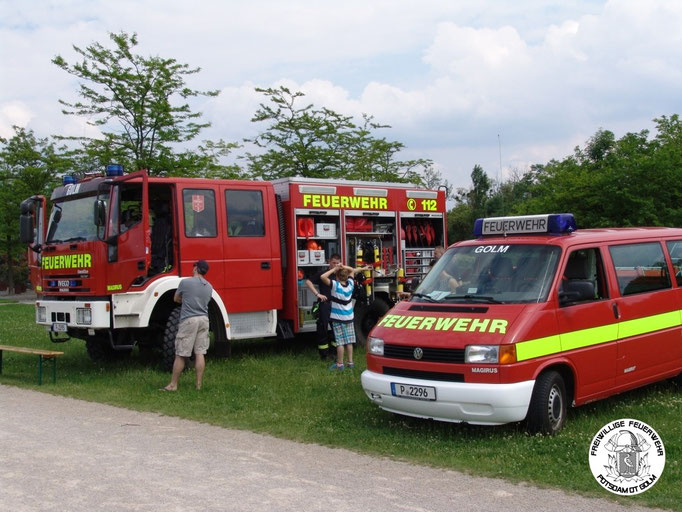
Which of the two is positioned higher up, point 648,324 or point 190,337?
point 648,324

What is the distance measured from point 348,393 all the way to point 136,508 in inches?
173

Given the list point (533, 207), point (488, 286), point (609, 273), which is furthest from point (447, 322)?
point (533, 207)

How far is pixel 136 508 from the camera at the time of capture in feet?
17.5

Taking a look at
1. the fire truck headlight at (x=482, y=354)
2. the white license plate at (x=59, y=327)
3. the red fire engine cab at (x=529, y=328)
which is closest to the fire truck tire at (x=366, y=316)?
the white license plate at (x=59, y=327)

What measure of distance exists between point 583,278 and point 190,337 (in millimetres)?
5173

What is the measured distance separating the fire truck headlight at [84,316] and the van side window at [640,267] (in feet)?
23.8

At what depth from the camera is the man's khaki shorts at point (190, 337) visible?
10.1m

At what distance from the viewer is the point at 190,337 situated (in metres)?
10.1

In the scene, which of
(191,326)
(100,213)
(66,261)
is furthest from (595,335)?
(66,261)

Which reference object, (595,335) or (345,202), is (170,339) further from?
(595,335)

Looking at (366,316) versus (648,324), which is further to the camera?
(366,316)

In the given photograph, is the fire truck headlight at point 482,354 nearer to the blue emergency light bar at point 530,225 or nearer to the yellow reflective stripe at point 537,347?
the yellow reflective stripe at point 537,347

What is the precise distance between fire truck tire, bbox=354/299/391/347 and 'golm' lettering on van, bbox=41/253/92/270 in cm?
495

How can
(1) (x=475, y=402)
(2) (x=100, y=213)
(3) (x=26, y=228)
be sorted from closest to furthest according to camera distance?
1. (1) (x=475, y=402)
2. (2) (x=100, y=213)
3. (3) (x=26, y=228)
